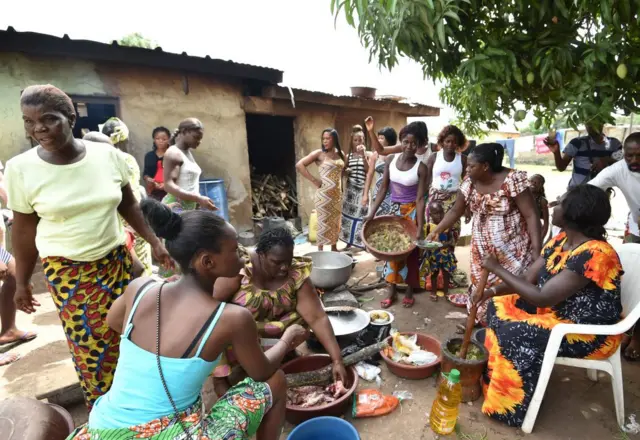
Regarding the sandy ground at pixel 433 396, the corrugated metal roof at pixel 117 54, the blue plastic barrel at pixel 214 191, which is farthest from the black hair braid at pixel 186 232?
the corrugated metal roof at pixel 117 54

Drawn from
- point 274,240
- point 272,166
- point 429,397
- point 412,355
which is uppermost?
point 272,166

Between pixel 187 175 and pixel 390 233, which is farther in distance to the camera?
pixel 390 233

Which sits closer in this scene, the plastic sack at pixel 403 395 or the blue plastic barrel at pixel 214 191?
the plastic sack at pixel 403 395

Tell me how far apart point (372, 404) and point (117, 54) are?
481 centimetres

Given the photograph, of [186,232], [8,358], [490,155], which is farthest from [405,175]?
[8,358]

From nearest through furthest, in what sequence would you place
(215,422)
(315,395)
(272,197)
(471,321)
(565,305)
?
(215,422)
(565,305)
(315,395)
(471,321)
(272,197)

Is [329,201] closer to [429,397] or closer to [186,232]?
[429,397]

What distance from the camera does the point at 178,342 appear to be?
1.35 meters

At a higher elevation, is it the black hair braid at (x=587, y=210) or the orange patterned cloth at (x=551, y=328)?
the black hair braid at (x=587, y=210)

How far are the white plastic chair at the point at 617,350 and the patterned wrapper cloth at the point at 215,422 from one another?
1544 millimetres

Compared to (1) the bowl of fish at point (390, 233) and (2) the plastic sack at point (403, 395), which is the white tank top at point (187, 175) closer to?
(1) the bowl of fish at point (390, 233)

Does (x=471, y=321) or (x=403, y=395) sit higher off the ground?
(x=471, y=321)

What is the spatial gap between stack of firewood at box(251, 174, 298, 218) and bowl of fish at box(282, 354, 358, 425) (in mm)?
4959

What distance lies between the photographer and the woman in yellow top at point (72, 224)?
70.0 inches
